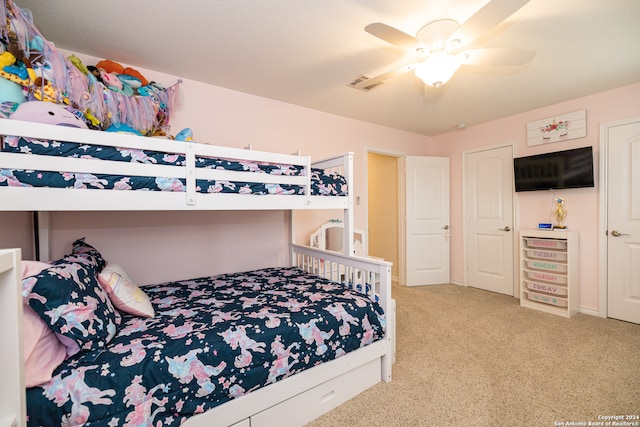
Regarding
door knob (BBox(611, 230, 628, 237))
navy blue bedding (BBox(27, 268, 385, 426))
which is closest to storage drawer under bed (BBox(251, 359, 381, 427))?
navy blue bedding (BBox(27, 268, 385, 426))

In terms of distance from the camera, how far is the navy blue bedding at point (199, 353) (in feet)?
3.33

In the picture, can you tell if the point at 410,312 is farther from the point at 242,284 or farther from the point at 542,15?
the point at 542,15

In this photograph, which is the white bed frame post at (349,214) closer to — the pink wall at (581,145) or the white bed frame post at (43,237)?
the white bed frame post at (43,237)

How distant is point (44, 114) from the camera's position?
1323mm

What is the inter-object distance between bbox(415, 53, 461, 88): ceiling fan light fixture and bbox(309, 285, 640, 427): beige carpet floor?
1.97 metres

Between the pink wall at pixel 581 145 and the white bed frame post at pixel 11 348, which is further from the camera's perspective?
the pink wall at pixel 581 145

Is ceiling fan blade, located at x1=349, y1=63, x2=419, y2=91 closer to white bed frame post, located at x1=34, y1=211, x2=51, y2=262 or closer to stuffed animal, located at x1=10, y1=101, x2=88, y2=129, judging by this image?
stuffed animal, located at x1=10, y1=101, x2=88, y2=129

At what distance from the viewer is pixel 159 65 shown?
225 cm

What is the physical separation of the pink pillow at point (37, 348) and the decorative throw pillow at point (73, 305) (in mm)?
32

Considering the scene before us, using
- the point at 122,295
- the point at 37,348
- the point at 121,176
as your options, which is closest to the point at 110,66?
the point at 121,176

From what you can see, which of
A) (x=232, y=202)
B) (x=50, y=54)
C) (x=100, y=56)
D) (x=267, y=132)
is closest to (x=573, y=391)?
(x=232, y=202)

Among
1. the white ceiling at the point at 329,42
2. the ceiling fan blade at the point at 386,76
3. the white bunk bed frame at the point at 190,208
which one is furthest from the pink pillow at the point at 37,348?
the ceiling fan blade at the point at 386,76

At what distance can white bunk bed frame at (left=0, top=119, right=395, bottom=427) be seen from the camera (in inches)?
29.0

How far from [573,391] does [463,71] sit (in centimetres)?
240
